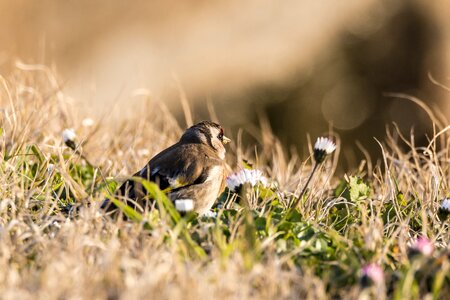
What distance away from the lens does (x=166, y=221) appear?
3.86 metres

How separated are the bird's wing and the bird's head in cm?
40

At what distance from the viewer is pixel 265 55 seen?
607 inches

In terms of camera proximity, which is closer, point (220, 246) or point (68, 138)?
point (220, 246)

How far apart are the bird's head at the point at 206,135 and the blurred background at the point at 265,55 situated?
5.86m

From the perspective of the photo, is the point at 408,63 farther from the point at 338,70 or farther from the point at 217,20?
the point at 217,20

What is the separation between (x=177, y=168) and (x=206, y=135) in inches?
28.4

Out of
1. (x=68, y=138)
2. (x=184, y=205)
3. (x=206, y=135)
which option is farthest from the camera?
(x=206, y=135)

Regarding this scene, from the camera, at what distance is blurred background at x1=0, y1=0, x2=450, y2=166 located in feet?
43.1

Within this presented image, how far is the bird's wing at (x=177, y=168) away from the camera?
4730mm

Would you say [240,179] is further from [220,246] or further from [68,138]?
[68,138]

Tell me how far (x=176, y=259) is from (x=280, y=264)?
470 mm

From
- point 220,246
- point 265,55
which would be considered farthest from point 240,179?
point 265,55

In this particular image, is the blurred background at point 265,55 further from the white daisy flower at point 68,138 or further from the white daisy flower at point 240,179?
the white daisy flower at point 240,179

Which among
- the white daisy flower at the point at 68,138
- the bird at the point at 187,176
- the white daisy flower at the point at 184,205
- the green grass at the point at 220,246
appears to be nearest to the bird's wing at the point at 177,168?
the bird at the point at 187,176
